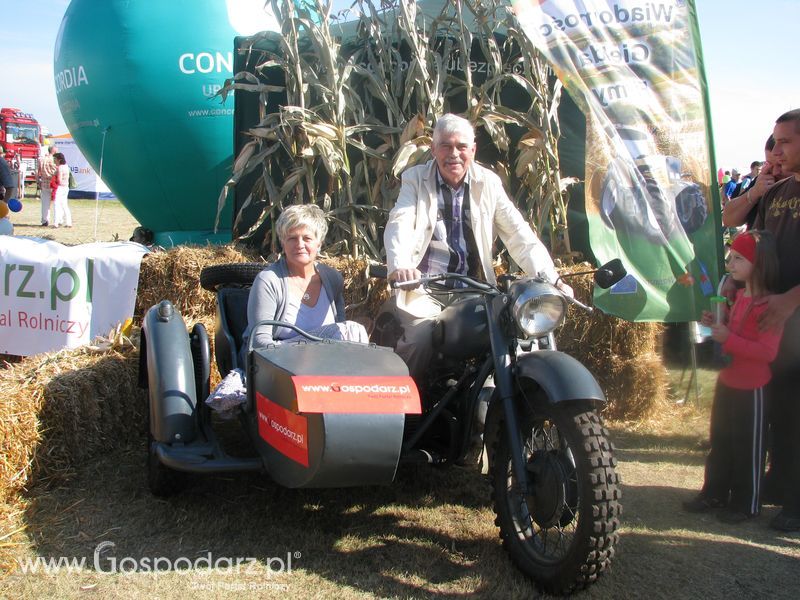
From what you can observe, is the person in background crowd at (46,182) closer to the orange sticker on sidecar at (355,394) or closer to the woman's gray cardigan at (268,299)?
the woman's gray cardigan at (268,299)

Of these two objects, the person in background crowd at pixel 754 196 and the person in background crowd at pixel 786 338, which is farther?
the person in background crowd at pixel 754 196

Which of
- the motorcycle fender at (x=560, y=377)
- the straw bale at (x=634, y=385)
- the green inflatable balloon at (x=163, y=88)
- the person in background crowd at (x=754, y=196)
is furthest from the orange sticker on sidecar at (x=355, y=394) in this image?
the green inflatable balloon at (x=163, y=88)

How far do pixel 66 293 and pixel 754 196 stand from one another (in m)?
4.42

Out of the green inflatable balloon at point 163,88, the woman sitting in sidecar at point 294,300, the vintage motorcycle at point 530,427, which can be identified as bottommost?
the vintage motorcycle at point 530,427

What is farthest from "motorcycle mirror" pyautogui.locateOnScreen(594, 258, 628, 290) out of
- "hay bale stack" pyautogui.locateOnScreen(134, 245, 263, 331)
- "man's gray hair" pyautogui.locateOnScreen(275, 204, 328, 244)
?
"hay bale stack" pyautogui.locateOnScreen(134, 245, 263, 331)

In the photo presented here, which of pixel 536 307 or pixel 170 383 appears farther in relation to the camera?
pixel 170 383

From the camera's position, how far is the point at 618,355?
16.0ft

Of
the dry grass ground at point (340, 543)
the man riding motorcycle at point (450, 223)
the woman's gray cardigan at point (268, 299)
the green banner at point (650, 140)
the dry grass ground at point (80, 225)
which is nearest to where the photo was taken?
the dry grass ground at point (340, 543)

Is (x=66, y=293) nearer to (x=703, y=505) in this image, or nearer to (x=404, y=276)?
(x=404, y=276)

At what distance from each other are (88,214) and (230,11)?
13922 mm

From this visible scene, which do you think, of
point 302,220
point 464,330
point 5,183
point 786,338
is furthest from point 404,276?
point 5,183

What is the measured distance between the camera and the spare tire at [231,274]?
3857mm

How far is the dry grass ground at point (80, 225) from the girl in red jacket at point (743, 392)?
344 inches

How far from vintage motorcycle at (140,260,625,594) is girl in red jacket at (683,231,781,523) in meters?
0.98
